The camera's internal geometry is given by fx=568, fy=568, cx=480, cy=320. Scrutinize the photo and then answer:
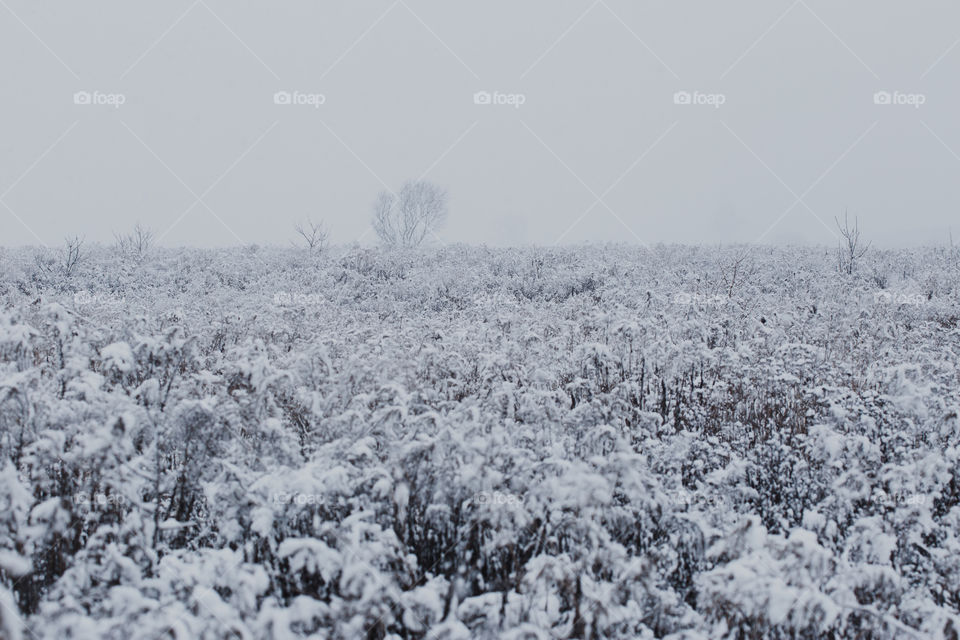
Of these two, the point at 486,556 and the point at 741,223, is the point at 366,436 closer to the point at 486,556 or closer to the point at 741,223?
the point at 486,556

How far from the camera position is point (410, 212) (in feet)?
129

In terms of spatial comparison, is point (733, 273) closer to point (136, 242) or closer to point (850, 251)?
point (850, 251)

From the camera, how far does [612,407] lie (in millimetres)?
5680

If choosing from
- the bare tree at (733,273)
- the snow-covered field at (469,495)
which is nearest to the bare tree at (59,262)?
the snow-covered field at (469,495)

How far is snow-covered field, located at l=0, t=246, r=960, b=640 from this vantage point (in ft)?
10.3

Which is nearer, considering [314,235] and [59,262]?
[59,262]

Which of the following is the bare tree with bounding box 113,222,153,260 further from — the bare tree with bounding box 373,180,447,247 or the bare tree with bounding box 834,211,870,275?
the bare tree with bounding box 834,211,870,275

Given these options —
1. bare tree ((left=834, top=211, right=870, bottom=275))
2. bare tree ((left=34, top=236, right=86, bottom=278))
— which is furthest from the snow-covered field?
bare tree ((left=834, top=211, right=870, bottom=275))

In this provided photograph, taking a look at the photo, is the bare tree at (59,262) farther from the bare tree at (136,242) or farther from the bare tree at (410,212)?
the bare tree at (410,212)

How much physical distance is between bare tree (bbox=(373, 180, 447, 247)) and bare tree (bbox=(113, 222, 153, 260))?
691 inches

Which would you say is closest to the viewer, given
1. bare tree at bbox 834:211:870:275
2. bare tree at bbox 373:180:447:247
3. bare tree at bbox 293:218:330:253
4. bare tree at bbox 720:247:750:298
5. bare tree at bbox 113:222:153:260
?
bare tree at bbox 720:247:750:298

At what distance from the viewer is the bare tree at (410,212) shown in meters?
39.1

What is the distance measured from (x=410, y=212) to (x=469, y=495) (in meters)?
36.6

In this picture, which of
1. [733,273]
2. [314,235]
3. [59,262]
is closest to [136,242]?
[59,262]
